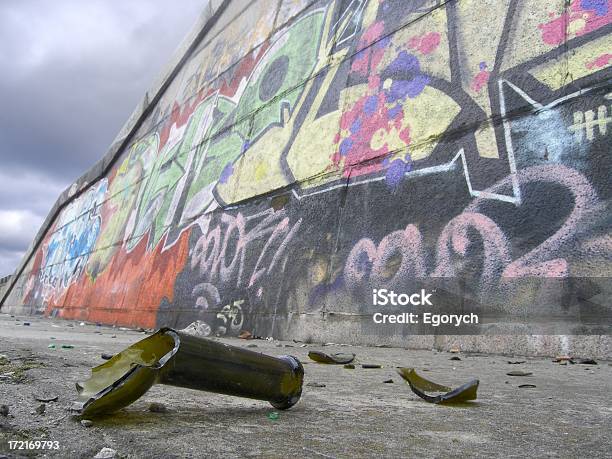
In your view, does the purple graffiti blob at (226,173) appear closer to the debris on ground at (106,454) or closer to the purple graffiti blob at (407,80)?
the purple graffiti blob at (407,80)

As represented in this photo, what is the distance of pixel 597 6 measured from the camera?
345cm

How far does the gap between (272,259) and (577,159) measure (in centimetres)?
292

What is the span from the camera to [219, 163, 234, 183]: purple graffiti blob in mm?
6889

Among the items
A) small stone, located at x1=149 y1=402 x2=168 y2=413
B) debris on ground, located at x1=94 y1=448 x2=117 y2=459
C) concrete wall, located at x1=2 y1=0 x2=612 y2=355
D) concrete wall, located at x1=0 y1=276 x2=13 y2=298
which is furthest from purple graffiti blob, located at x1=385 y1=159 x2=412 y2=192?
concrete wall, located at x1=0 y1=276 x2=13 y2=298

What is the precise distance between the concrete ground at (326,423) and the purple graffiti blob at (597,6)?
258 centimetres

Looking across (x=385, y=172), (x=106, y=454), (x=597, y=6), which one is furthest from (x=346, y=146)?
(x=106, y=454)

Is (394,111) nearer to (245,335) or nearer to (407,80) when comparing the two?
(407,80)

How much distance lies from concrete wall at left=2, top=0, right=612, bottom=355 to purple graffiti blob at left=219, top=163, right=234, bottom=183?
0.29ft

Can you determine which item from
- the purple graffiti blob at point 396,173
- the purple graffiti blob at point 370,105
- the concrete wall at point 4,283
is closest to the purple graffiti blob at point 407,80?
the purple graffiti blob at point 370,105

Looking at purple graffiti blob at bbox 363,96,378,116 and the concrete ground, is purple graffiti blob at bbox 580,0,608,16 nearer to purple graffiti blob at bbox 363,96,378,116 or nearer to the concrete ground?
purple graffiti blob at bbox 363,96,378,116

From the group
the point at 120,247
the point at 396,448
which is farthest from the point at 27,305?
the point at 396,448

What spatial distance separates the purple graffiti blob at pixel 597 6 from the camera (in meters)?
3.40

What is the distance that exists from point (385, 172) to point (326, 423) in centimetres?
335

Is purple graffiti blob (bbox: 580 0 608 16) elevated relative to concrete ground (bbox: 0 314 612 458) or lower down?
elevated
